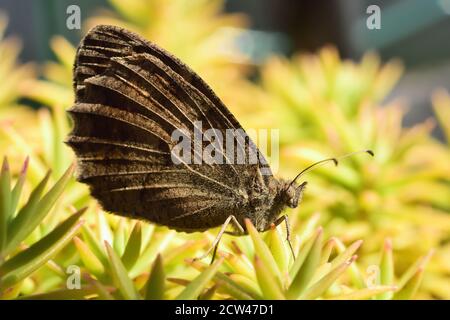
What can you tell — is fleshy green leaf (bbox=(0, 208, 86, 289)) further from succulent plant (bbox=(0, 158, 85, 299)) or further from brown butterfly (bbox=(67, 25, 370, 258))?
brown butterfly (bbox=(67, 25, 370, 258))

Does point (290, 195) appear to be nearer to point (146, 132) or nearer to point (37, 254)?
point (146, 132)

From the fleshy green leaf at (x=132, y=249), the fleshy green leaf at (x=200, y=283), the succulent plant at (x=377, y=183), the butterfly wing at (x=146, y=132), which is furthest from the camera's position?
the succulent plant at (x=377, y=183)

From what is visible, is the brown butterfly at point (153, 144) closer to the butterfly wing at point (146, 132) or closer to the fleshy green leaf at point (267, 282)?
the butterfly wing at point (146, 132)

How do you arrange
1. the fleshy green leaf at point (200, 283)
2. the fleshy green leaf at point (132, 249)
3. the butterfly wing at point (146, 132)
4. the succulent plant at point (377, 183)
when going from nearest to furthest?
the fleshy green leaf at point (200, 283), the fleshy green leaf at point (132, 249), the butterfly wing at point (146, 132), the succulent plant at point (377, 183)

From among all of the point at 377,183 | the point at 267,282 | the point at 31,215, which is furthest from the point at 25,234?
the point at 377,183

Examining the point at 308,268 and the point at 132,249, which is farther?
the point at 132,249

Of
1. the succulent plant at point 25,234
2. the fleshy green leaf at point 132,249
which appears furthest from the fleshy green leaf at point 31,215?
the fleshy green leaf at point 132,249
